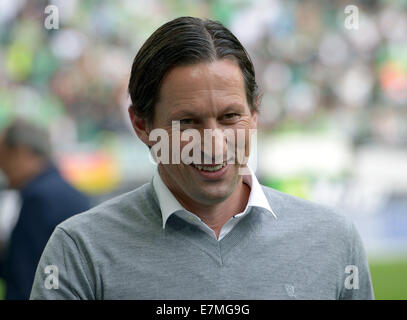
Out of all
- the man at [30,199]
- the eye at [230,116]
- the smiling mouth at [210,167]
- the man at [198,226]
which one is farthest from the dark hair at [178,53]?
the man at [30,199]

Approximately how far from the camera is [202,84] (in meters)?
1.61

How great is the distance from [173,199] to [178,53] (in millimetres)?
358

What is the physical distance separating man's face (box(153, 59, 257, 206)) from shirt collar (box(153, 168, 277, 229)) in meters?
0.05

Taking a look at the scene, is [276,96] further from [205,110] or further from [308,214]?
[205,110]

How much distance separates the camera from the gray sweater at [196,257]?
1559 mm

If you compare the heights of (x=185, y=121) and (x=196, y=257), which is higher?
(x=185, y=121)

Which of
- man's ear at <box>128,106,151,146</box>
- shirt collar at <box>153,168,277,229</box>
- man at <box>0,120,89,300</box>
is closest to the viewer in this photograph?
shirt collar at <box>153,168,277,229</box>

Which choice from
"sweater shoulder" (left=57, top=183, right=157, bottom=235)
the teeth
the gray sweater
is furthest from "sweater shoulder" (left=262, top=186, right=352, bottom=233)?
"sweater shoulder" (left=57, top=183, right=157, bottom=235)

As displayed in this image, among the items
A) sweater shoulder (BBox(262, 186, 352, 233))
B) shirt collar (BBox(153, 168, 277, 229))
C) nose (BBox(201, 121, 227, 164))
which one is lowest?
sweater shoulder (BBox(262, 186, 352, 233))

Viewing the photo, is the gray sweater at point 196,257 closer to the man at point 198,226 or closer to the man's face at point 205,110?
the man at point 198,226

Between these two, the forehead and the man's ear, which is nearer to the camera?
the forehead

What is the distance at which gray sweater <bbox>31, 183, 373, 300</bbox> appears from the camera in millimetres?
1559

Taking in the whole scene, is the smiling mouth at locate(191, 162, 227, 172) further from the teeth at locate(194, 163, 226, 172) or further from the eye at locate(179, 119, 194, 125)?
the eye at locate(179, 119, 194, 125)

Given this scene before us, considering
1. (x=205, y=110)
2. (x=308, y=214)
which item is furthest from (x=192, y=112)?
(x=308, y=214)
